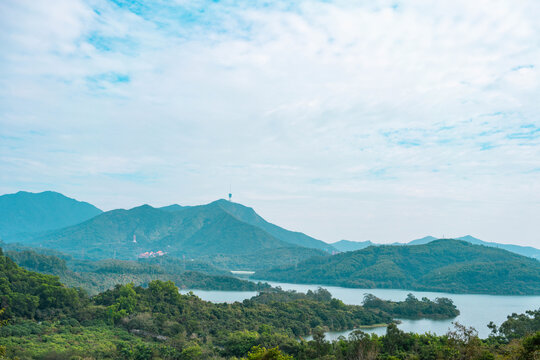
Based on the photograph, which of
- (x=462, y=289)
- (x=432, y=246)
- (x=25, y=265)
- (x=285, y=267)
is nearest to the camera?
(x=25, y=265)

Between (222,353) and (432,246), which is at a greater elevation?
(432,246)

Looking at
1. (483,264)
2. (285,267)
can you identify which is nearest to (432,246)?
(483,264)

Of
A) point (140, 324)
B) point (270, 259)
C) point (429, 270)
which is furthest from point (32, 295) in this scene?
point (270, 259)

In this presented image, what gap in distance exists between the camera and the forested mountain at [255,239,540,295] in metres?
99.7

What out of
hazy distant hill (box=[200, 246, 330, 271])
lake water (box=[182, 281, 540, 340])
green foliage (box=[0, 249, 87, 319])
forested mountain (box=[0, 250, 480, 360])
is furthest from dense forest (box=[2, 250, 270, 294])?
hazy distant hill (box=[200, 246, 330, 271])

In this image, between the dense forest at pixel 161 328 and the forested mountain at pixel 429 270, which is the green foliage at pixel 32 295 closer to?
the dense forest at pixel 161 328

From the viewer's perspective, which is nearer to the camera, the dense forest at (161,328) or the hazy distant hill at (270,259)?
the dense forest at (161,328)

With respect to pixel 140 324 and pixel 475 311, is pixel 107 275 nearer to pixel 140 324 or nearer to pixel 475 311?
pixel 140 324

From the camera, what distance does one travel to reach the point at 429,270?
396 ft

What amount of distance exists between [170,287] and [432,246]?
113280 millimetres

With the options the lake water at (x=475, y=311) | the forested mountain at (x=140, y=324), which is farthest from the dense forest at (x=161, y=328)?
the lake water at (x=475, y=311)

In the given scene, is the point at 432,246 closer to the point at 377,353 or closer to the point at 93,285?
the point at 93,285

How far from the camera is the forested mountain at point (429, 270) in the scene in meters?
99.7

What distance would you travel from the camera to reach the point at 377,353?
2391cm
